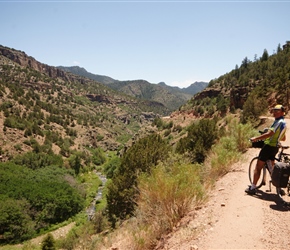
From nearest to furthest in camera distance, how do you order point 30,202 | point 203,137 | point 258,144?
point 258,144
point 203,137
point 30,202

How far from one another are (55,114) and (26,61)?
302ft

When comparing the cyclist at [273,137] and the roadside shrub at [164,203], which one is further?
the cyclist at [273,137]

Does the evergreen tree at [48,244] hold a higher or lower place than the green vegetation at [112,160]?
lower

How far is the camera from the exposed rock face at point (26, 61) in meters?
156

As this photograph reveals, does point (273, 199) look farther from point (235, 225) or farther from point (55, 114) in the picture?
point (55, 114)

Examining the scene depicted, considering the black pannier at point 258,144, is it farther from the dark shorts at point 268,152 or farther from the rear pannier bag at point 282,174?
the rear pannier bag at point 282,174

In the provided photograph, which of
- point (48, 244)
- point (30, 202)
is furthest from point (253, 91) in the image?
point (30, 202)

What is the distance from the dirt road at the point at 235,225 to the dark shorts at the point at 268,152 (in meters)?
1.06

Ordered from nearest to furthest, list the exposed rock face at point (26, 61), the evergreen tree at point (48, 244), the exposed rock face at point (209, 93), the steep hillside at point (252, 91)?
1. the steep hillside at point (252, 91)
2. the evergreen tree at point (48, 244)
3. the exposed rock face at point (209, 93)
4. the exposed rock face at point (26, 61)

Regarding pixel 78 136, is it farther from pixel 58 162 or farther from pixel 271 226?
pixel 271 226

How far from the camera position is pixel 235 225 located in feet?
16.5

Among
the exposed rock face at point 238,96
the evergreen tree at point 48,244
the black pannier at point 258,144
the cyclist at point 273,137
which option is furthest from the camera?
the exposed rock face at point 238,96

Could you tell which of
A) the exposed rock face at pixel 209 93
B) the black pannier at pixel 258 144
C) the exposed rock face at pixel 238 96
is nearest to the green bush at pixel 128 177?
the black pannier at pixel 258 144

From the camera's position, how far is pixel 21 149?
6272 centimetres
